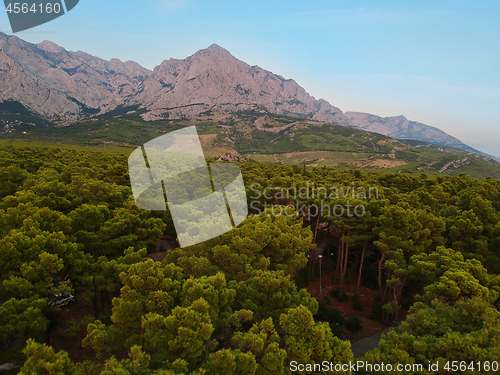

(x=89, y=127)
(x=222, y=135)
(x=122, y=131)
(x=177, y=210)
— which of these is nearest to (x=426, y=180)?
(x=177, y=210)

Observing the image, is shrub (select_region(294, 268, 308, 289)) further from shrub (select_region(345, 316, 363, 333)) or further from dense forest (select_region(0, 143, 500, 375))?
shrub (select_region(345, 316, 363, 333))

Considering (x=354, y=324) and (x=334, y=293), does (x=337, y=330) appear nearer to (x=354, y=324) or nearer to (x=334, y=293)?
(x=354, y=324)

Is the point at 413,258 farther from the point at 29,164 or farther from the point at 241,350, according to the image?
the point at 29,164

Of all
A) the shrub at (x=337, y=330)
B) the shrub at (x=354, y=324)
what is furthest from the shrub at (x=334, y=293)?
the shrub at (x=337, y=330)

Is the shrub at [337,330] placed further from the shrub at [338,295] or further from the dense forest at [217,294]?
the shrub at [338,295]

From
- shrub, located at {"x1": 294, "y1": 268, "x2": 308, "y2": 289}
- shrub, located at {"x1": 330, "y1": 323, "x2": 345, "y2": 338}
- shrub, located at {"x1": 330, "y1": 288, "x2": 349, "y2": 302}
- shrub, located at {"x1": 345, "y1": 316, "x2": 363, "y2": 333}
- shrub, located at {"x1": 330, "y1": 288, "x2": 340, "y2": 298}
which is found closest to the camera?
shrub, located at {"x1": 330, "y1": 323, "x2": 345, "y2": 338}

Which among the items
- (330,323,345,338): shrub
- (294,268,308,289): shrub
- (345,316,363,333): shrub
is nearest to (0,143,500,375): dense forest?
(330,323,345,338): shrub

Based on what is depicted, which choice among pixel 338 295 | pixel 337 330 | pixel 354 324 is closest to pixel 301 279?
pixel 338 295
